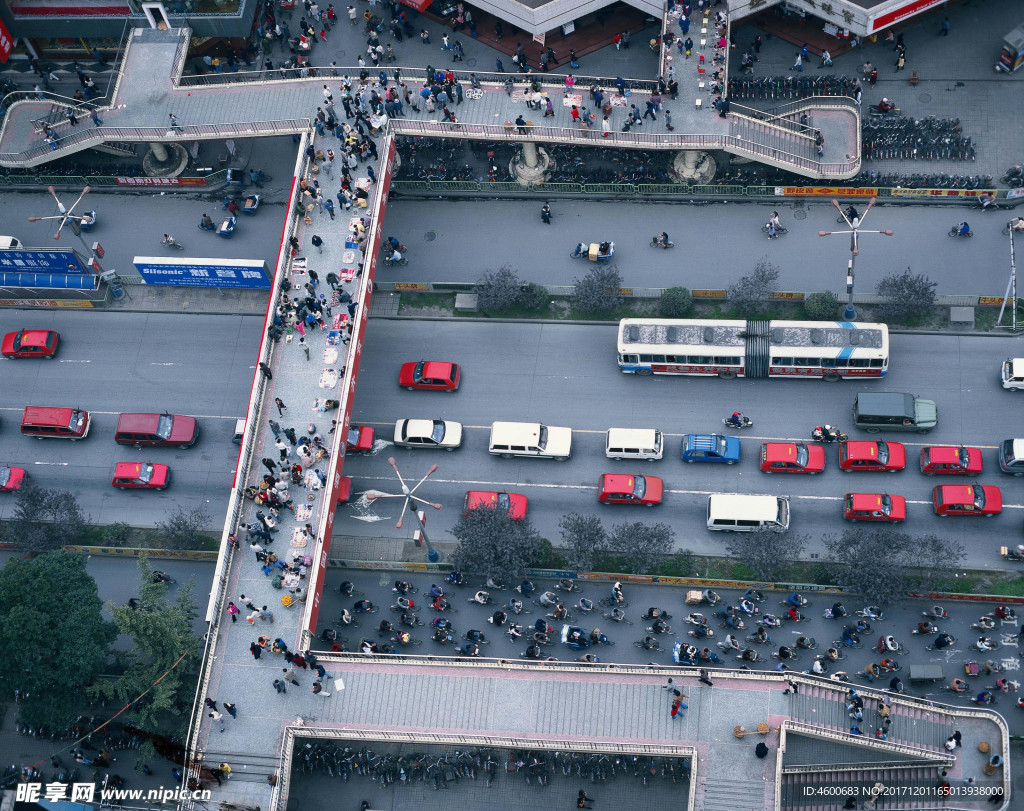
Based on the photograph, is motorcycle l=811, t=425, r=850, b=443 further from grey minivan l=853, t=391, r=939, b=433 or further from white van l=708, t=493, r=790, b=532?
white van l=708, t=493, r=790, b=532

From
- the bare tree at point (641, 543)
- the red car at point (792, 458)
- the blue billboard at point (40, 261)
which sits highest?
the blue billboard at point (40, 261)

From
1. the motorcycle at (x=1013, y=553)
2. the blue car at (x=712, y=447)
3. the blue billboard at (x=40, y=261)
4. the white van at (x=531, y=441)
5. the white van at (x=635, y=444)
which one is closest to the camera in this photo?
the motorcycle at (x=1013, y=553)

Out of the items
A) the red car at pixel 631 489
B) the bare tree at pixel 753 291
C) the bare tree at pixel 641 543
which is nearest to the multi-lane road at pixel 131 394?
the red car at pixel 631 489

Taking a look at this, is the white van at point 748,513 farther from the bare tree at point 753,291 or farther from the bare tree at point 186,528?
the bare tree at point 186,528

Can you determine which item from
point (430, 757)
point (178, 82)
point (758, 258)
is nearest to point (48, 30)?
point (178, 82)

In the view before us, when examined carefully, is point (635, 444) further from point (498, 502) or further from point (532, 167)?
point (532, 167)

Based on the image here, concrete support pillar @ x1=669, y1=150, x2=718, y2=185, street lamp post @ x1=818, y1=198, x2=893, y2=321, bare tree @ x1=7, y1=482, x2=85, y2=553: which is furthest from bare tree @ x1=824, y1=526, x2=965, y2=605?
bare tree @ x1=7, y1=482, x2=85, y2=553

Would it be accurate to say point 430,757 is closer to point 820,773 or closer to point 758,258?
point 820,773
